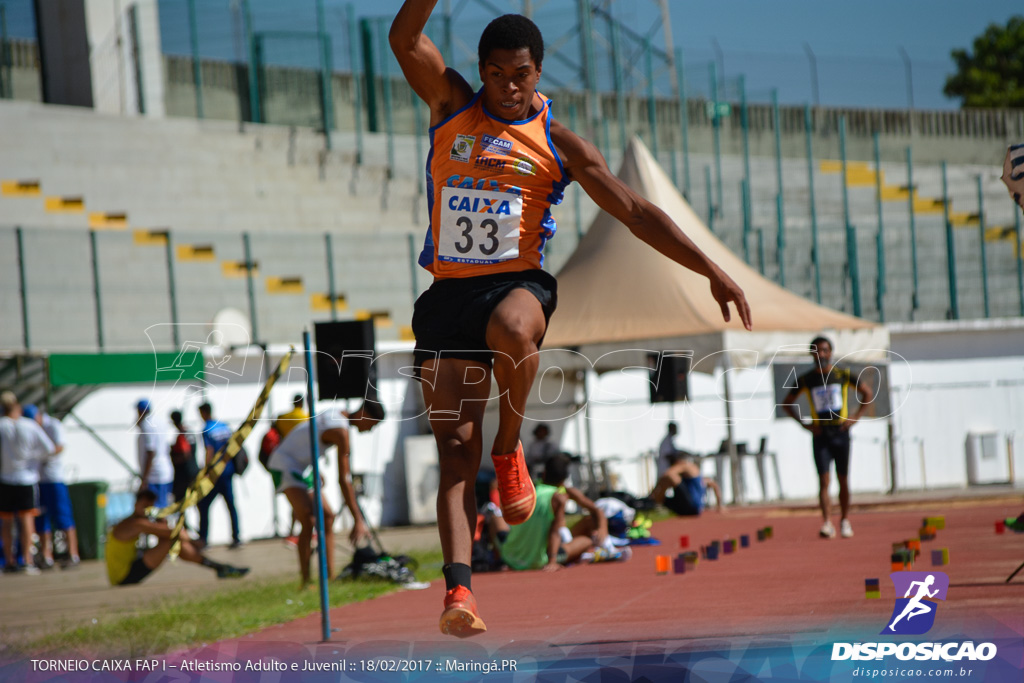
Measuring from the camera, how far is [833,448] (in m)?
11.1

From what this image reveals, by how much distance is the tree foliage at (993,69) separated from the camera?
124ft

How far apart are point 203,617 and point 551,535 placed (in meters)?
3.52

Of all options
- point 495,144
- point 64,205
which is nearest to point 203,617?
point 495,144

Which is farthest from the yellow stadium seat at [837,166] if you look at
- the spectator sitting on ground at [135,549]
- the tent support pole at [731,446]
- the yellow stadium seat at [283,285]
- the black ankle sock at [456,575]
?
the black ankle sock at [456,575]

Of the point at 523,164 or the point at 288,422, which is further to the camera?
the point at 288,422

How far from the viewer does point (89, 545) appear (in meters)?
14.7

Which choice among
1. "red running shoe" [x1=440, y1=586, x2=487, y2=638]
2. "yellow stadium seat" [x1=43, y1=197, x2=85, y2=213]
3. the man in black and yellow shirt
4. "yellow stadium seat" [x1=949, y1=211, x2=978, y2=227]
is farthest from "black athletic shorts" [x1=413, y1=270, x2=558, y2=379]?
"yellow stadium seat" [x1=949, y1=211, x2=978, y2=227]

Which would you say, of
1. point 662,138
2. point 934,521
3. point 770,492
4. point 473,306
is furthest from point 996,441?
point 473,306

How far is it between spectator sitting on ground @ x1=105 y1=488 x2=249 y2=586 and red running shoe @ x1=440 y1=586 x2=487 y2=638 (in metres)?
6.56

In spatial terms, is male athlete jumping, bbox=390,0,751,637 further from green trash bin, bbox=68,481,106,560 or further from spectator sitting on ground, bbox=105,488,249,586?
green trash bin, bbox=68,481,106,560

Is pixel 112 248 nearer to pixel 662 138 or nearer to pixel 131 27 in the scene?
pixel 131 27

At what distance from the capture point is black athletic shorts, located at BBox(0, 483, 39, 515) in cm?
1314

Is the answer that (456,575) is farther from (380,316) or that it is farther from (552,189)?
(380,316)

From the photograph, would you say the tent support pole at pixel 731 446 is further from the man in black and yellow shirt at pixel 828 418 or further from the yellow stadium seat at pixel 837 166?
the yellow stadium seat at pixel 837 166
